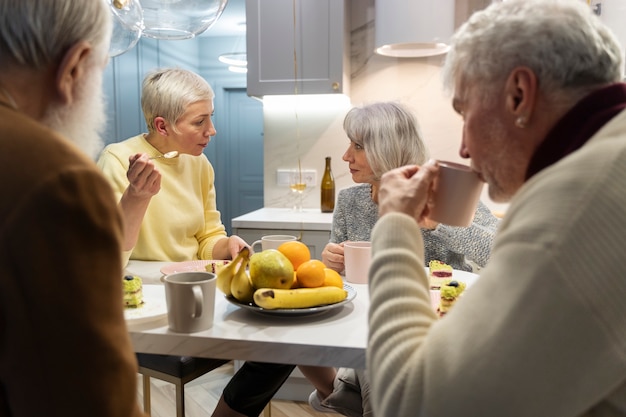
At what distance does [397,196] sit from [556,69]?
31 cm

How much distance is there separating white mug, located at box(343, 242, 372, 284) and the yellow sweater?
32.6 inches

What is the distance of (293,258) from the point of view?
3.56ft

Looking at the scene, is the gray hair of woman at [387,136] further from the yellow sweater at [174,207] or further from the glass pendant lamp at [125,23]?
the glass pendant lamp at [125,23]

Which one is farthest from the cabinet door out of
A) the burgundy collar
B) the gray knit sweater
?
the burgundy collar

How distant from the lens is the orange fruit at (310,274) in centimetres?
105

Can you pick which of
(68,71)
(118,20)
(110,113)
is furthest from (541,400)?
(110,113)

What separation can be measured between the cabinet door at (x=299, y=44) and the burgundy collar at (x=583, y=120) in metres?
2.09

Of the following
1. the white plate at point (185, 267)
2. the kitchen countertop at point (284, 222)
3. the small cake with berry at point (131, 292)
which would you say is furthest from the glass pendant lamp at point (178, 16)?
the kitchen countertop at point (284, 222)

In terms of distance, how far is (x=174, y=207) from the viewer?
205 cm

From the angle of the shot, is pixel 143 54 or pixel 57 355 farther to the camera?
pixel 143 54

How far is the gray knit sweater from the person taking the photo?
1669 mm

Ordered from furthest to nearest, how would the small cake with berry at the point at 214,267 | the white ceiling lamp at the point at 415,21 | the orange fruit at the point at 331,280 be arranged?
the white ceiling lamp at the point at 415,21 → the small cake with berry at the point at 214,267 → the orange fruit at the point at 331,280

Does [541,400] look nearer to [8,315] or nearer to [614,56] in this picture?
[614,56]

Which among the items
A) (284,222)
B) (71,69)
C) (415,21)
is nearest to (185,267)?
(71,69)
